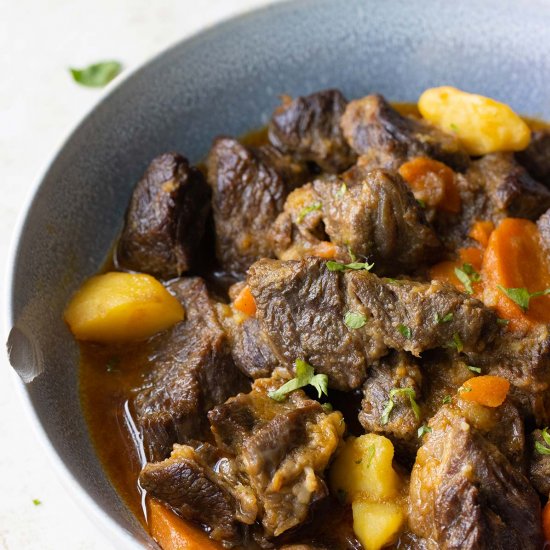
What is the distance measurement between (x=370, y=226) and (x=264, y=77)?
1975 mm

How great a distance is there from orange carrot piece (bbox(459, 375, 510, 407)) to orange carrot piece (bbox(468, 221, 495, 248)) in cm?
93

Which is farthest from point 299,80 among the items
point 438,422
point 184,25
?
point 438,422

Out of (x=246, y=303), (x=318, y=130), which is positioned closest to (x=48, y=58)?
(x=318, y=130)

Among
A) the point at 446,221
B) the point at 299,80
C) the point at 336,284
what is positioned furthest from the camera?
the point at 299,80

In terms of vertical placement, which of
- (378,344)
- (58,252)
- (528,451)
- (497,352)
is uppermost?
(58,252)

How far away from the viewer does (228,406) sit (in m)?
3.78

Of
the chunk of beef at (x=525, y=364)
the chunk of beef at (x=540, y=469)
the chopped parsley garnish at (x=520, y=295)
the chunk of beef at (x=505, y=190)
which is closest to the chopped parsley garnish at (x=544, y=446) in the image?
the chunk of beef at (x=540, y=469)

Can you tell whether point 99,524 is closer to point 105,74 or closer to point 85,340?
point 85,340

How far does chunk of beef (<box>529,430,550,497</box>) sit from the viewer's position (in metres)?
3.76

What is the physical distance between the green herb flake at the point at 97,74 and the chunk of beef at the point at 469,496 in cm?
400

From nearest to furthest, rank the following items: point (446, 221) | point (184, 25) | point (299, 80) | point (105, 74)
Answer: point (446, 221) < point (299, 80) < point (105, 74) < point (184, 25)

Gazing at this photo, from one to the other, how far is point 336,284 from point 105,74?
10.7 ft

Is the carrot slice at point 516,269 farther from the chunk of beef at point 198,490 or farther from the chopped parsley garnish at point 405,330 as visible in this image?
the chunk of beef at point 198,490

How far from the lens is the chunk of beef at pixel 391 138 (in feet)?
15.5
